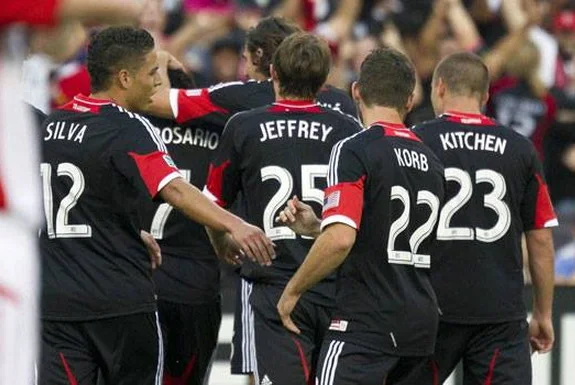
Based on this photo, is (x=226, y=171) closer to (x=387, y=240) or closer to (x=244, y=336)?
(x=244, y=336)

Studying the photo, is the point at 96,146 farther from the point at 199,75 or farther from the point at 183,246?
the point at 199,75

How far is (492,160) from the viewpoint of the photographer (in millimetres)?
7785

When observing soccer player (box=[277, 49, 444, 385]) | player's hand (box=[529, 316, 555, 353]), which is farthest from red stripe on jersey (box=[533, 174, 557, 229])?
soccer player (box=[277, 49, 444, 385])

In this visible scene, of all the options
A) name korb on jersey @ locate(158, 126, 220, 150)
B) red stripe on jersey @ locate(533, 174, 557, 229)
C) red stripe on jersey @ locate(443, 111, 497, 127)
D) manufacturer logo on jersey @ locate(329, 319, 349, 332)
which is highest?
red stripe on jersey @ locate(443, 111, 497, 127)

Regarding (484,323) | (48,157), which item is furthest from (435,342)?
(48,157)

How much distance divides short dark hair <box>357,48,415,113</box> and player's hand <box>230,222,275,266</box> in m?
0.94

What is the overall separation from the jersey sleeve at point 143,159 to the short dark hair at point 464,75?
5.48 ft

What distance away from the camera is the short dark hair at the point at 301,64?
7.62 m

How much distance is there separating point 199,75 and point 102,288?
640cm

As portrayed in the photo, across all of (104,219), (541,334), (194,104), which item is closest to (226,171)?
(194,104)

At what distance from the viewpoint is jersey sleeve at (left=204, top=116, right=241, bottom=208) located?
7.77 meters

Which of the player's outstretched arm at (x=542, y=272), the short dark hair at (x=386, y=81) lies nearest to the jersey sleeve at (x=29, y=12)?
the short dark hair at (x=386, y=81)

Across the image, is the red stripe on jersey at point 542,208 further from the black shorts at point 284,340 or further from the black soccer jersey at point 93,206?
the black soccer jersey at point 93,206

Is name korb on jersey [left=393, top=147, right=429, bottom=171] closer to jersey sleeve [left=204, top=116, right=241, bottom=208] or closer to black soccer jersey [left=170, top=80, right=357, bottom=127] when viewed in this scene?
jersey sleeve [left=204, top=116, right=241, bottom=208]
